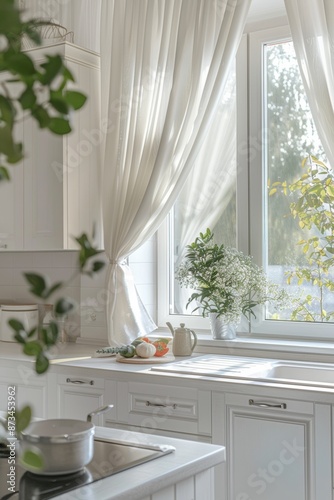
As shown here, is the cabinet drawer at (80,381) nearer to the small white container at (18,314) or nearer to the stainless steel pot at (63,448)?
the small white container at (18,314)

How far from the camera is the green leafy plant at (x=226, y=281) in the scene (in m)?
3.55

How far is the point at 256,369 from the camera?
10.3ft

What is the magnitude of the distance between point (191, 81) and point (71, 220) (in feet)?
3.16

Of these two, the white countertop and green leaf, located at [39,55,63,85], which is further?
the white countertop

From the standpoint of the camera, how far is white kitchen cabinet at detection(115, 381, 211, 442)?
2.93 meters

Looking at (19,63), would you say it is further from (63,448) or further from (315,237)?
(315,237)

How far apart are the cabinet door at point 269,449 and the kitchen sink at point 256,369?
0.20 meters

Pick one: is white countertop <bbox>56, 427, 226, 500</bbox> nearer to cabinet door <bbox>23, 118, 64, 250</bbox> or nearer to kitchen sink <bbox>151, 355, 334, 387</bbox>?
kitchen sink <bbox>151, 355, 334, 387</bbox>

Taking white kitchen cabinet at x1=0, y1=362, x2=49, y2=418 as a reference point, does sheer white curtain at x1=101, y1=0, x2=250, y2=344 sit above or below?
above

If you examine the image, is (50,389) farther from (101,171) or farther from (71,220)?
(101,171)

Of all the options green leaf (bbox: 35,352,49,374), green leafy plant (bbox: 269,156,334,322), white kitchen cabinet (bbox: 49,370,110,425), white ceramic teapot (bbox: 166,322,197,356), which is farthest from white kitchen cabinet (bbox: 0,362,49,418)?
green leaf (bbox: 35,352,49,374)

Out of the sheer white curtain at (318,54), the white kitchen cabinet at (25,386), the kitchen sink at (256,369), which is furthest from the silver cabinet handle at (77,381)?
the sheer white curtain at (318,54)

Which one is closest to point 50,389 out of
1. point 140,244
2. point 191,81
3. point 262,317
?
point 140,244

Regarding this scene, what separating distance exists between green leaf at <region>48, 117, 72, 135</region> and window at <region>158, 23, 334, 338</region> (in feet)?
10.8
